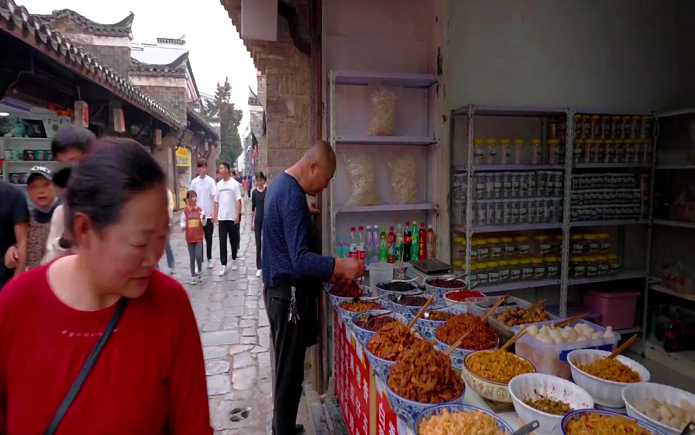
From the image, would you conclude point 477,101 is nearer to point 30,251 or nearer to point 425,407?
point 425,407

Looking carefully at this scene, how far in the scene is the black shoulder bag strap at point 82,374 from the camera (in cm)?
99

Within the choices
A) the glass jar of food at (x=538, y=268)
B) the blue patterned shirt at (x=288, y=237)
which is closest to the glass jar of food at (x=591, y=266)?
the glass jar of food at (x=538, y=268)

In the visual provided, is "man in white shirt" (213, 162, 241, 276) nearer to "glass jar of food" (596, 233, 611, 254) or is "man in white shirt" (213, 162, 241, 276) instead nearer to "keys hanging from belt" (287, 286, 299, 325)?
"keys hanging from belt" (287, 286, 299, 325)

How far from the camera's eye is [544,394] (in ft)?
4.85

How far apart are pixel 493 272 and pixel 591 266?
1.10 metres

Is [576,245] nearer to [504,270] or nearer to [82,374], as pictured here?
[504,270]

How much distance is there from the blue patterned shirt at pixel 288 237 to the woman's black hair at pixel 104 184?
148 cm

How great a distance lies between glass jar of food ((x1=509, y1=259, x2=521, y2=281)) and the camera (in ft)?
12.5

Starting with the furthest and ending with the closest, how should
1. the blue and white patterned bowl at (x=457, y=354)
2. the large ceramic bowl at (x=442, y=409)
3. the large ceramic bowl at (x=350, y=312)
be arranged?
the large ceramic bowl at (x=350, y=312) → the blue and white patterned bowl at (x=457, y=354) → the large ceramic bowl at (x=442, y=409)

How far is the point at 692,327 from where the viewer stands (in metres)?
4.08

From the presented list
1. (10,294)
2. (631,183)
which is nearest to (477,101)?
(631,183)

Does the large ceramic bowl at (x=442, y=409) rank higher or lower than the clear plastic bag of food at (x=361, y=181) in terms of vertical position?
lower

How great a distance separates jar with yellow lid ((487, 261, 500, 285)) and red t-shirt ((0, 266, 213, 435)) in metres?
3.10

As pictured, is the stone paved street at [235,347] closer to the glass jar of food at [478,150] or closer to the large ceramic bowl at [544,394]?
the large ceramic bowl at [544,394]
